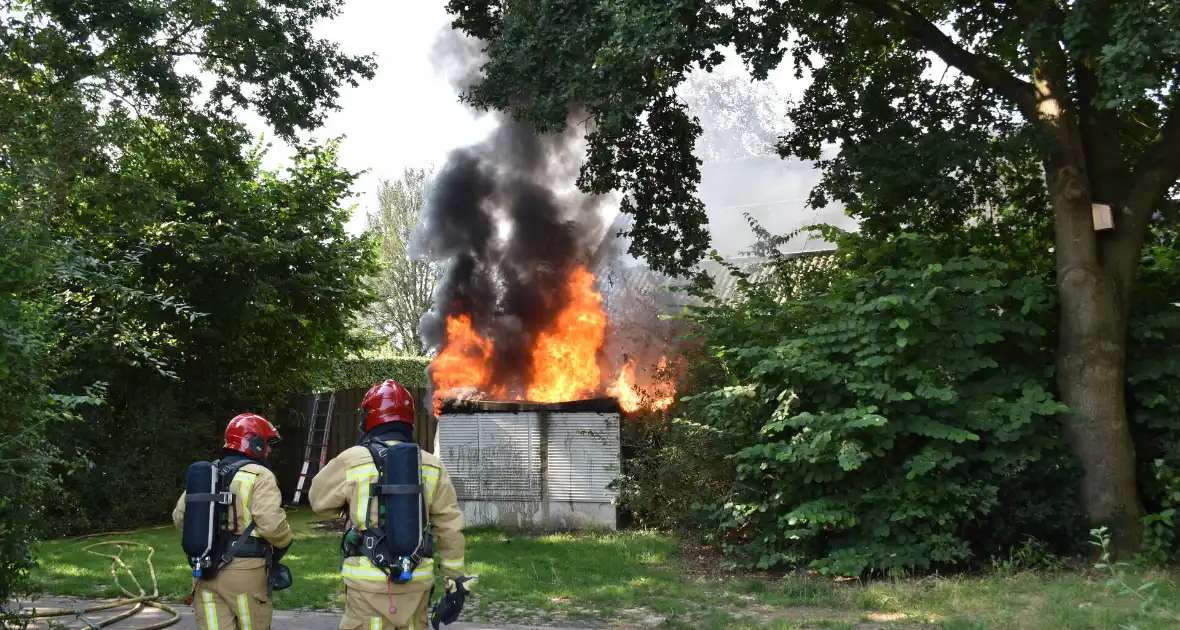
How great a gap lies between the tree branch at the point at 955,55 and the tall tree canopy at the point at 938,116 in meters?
0.02

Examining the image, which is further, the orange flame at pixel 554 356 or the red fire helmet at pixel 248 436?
the orange flame at pixel 554 356

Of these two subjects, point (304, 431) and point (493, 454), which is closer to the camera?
point (493, 454)

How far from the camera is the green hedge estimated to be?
2419 centimetres

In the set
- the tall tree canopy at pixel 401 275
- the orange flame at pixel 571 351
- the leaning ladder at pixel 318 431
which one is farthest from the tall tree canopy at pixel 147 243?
the tall tree canopy at pixel 401 275

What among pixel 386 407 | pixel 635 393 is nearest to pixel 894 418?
pixel 635 393

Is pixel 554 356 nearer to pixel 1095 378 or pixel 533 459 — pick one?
pixel 533 459

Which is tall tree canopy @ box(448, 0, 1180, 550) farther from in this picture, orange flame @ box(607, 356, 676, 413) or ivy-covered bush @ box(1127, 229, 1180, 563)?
orange flame @ box(607, 356, 676, 413)

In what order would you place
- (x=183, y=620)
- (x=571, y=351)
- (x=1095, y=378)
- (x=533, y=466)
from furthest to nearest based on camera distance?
(x=571, y=351) → (x=533, y=466) → (x=1095, y=378) → (x=183, y=620)

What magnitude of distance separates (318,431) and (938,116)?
12894 mm

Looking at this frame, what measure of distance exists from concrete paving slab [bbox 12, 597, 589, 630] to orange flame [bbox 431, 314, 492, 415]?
699cm

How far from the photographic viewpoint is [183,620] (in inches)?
320

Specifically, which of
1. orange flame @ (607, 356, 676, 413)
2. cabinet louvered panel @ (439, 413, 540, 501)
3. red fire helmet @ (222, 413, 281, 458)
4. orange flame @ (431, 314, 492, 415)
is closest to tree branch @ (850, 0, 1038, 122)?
orange flame @ (607, 356, 676, 413)

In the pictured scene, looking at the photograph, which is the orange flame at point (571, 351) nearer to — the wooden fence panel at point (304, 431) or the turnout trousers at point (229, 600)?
the wooden fence panel at point (304, 431)

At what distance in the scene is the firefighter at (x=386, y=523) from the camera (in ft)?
16.1
